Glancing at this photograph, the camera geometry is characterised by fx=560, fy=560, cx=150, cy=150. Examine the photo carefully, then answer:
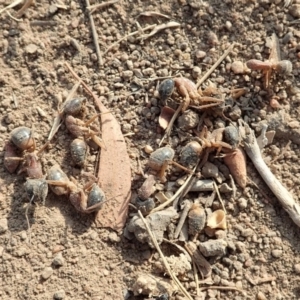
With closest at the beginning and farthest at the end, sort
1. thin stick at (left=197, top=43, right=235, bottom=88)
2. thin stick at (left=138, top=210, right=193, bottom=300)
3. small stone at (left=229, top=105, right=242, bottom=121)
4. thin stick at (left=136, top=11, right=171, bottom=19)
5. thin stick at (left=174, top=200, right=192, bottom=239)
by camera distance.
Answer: thin stick at (left=138, top=210, right=193, bottom=300) → thin stick at (left=174, top=200, right=192, bottom=239) → small stone at (left=229, top=105, right=242, bottom=121) → thin stick at (left=197, top=43, right=235, bottom=88) → thin stick at (left=136, top=11, right=171, bottom=19)

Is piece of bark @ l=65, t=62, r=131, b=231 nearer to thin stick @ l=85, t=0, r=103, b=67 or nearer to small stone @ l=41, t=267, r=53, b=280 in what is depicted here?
thin stick @ l=85, t=0, r=103, b=67

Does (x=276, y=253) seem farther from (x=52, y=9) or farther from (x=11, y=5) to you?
(x=11, y=5)

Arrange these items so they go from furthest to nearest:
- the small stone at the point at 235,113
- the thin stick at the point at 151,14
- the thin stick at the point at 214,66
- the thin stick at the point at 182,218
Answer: the thin stick at the point at 151,14
the thin stick at the point at 214,66
the small stone at the point at 235,113
the thin stick at the point at 182,218

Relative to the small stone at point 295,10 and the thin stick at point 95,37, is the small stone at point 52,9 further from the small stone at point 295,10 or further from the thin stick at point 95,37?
the small stone at point 295,10

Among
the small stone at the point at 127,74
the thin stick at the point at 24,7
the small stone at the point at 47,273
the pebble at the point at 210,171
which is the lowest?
the small stone at the point at 47,273

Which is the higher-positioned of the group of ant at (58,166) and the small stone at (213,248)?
the group of ant at (58,166)

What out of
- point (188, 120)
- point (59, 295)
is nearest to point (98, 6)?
point (188, 120)

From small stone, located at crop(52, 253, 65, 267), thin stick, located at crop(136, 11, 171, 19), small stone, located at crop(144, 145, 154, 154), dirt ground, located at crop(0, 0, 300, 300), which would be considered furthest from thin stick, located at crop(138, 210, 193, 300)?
thin stick, located at crop(136, 11, 171, 19)

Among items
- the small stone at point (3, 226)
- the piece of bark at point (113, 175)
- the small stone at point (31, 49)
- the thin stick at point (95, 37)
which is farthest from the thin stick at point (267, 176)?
the small stone at point (3, 226)
